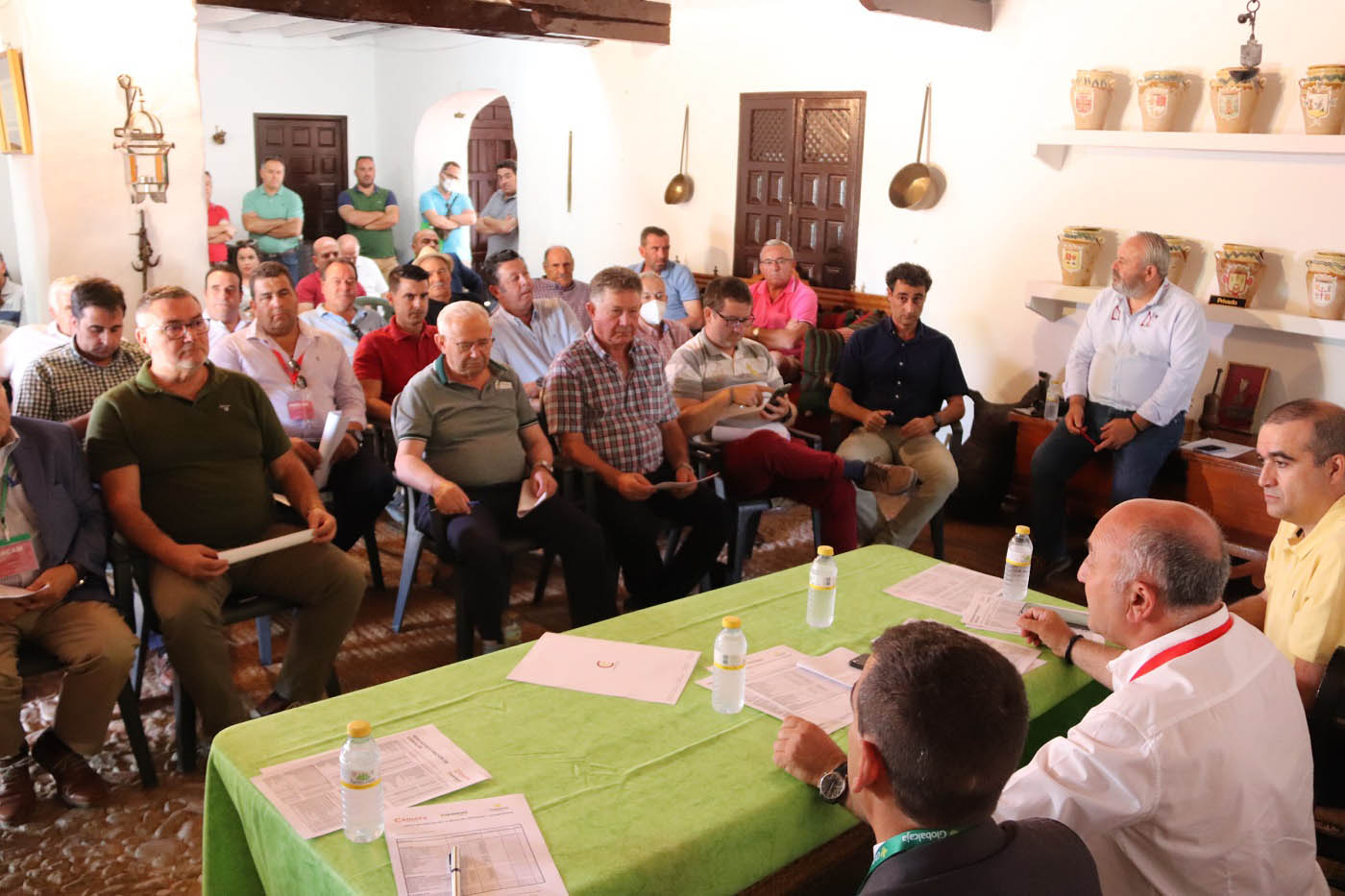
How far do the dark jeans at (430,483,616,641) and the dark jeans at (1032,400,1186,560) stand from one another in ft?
6.94

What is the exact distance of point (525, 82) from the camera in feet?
29.2

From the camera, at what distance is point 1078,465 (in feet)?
15.2

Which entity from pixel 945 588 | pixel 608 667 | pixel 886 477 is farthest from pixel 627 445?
pixel 608 667

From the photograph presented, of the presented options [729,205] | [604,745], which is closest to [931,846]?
[604,745]

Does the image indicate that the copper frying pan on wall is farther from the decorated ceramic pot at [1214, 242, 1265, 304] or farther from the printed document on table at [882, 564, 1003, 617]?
the printed document on table at [882, 564, 1003, 617]

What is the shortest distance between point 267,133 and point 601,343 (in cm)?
822

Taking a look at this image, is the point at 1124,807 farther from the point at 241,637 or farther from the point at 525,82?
the point at 525,82

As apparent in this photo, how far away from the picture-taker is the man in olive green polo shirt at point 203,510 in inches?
112

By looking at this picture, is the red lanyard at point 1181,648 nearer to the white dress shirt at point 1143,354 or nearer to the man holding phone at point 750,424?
the man holding phone at point 750,424

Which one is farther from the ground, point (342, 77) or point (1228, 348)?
point (342, 77)

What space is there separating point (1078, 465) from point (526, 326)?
2.48m

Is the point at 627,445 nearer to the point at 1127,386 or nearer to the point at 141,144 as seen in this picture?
the point at 1127,386

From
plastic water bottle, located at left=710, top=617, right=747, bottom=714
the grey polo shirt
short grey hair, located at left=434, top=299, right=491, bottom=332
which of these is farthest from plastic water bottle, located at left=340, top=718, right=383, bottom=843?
short grey hair, located at left=434, top=299, right=491, bottom=332

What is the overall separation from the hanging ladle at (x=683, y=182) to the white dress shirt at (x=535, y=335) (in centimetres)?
277
